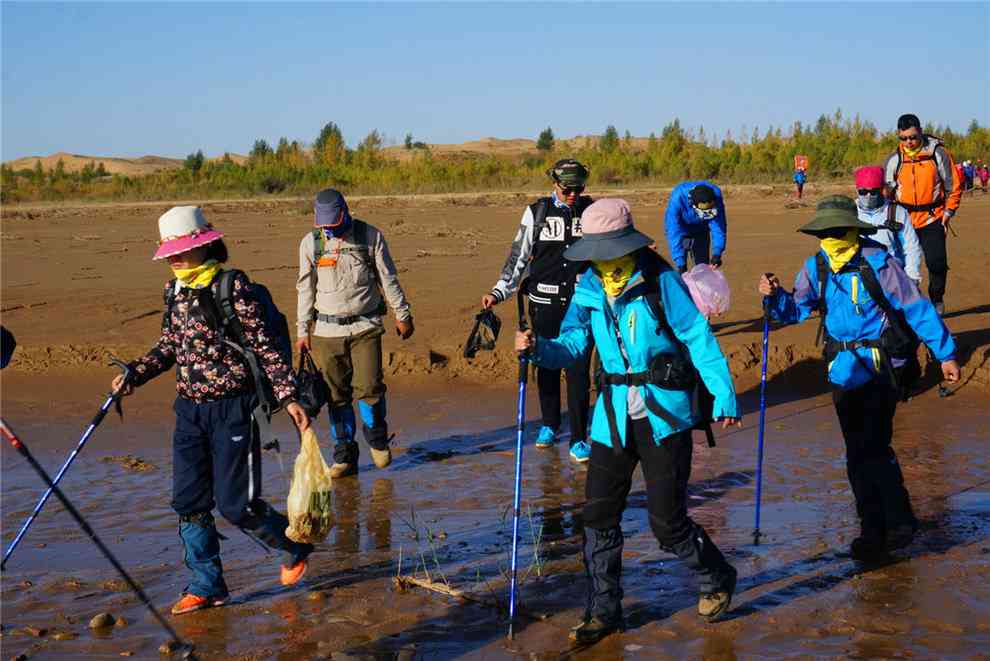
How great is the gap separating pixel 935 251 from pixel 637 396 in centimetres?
721

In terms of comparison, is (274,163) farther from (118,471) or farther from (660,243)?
(118,471)

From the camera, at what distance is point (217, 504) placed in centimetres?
588

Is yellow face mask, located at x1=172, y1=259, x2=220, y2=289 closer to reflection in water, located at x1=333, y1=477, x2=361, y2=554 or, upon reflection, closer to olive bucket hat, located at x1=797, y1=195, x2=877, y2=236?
reflection in water, located at x1=333, y1=477, x2=361, y2=554

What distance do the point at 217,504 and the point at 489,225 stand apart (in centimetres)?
2128

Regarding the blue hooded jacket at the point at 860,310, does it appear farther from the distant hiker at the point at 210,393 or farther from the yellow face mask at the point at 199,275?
the yellow face mask at the point at 199,275

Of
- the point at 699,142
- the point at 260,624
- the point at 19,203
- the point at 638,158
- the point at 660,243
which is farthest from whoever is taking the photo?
the point at 699,142

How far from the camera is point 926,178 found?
429 inches

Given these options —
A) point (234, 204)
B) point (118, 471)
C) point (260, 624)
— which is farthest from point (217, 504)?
point (234, 204)

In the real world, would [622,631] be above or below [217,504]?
below

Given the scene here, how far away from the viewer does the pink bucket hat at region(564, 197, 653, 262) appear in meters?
5.25

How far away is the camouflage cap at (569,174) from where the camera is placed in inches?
334

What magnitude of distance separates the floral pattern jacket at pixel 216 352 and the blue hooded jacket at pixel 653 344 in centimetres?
145

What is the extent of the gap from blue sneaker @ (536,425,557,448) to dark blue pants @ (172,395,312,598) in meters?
3.48

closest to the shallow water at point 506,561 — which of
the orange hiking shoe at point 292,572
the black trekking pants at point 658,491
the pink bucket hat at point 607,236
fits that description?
the orange hiking shoe at point 292,572
